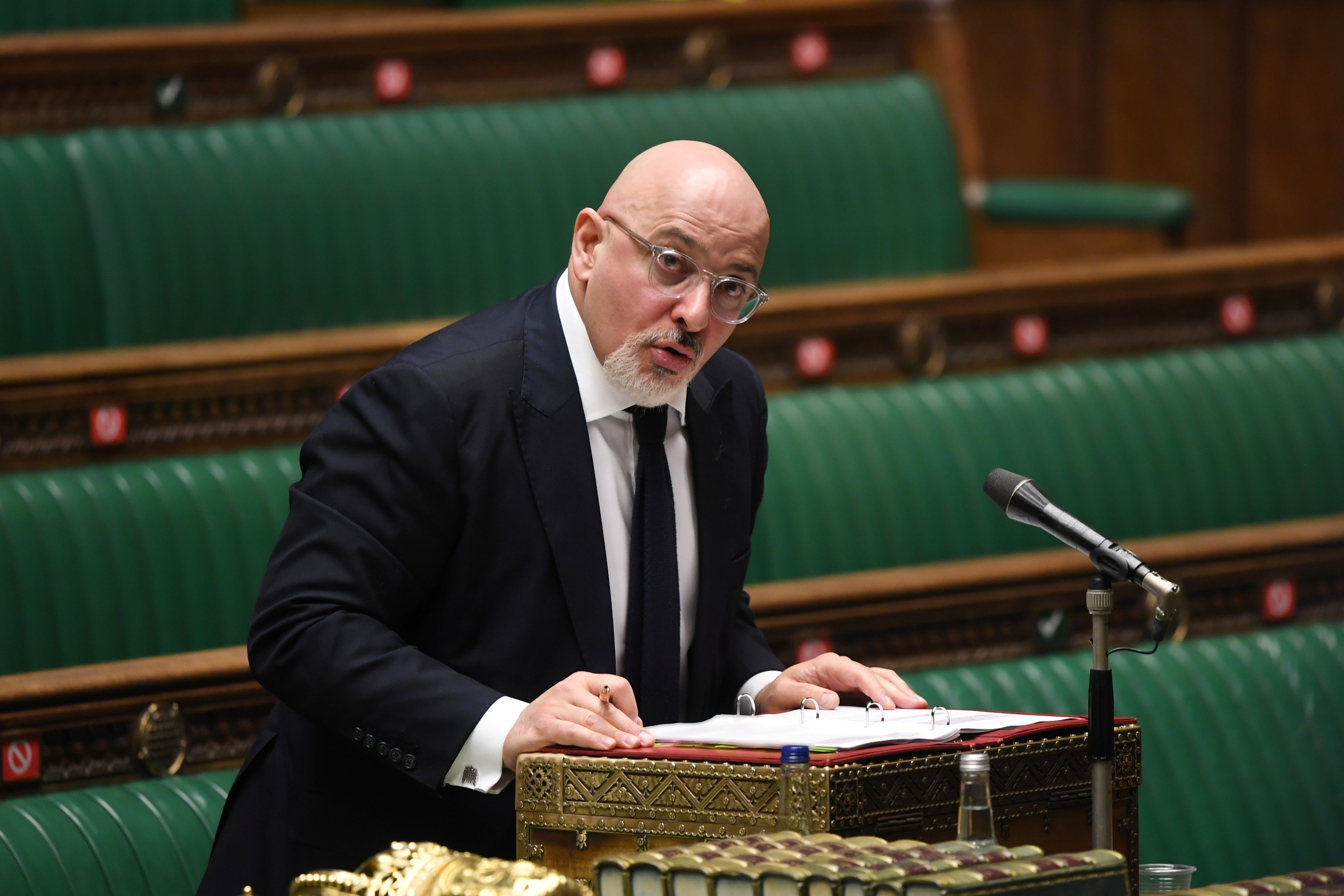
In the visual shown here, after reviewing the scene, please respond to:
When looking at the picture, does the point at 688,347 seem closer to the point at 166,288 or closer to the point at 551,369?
the point at 551,369

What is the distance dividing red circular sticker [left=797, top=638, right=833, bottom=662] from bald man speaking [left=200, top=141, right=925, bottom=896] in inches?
21.0

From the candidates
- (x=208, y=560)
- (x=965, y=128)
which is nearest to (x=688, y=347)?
(x=208, y=560)

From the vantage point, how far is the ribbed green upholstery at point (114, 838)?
1.45 m

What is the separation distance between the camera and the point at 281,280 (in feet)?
7.88

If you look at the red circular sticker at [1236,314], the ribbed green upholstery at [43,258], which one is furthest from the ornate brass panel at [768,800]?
the red circular sticker at [1236,314]

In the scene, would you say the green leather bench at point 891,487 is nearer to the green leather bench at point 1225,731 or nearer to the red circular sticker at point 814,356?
the red circular sticker at point 814,356

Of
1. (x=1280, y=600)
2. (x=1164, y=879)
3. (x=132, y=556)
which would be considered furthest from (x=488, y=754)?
(x=1280, y=600)

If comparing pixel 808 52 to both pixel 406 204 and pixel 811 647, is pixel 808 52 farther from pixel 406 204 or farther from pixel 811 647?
pixel 811 647

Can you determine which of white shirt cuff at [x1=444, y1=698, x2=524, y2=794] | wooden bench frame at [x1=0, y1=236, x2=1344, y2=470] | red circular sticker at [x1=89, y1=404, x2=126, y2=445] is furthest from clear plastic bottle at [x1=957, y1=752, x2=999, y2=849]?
red circular sticker at [x1=89, y1=404, x2=126, y2=445]

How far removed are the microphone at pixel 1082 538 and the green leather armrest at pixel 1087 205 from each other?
178 cm

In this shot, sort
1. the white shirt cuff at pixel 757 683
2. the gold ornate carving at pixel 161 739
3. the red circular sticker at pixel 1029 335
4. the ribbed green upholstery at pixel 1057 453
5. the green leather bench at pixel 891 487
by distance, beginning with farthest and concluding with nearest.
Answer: the red circular sticker at pixel 1029 335
the ribbed green upholstery at pixel 1057 453
the green leather bench at pixel 891 487
the gold ornate carving at pixel 161 739
the white shirt cuff at pixel 757 683

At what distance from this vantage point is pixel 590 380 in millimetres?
1281

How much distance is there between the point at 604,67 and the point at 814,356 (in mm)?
611

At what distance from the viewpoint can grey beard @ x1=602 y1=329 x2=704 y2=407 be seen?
1228 mm
